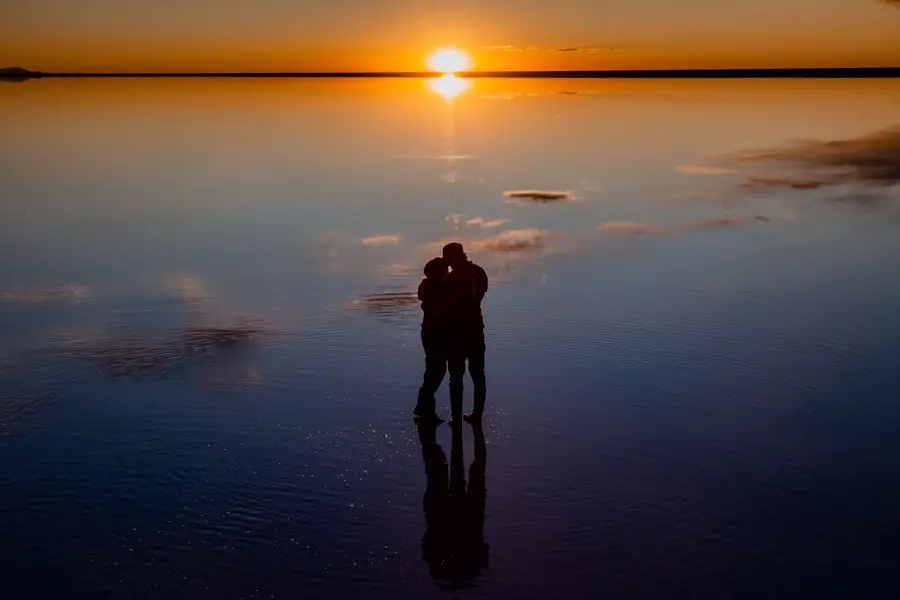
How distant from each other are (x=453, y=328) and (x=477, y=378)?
0.58 metres

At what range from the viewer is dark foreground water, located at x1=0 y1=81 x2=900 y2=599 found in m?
8.41

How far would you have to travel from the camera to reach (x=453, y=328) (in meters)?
11.7

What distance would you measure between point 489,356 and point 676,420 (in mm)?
3151

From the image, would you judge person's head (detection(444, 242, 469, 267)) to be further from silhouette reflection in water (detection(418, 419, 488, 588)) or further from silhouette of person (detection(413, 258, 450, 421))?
silhouette reflection in water (detection(418, 419, 488, 588))

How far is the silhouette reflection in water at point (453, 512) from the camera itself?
27.2ft

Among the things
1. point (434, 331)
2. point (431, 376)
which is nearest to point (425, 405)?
point (431, 376)

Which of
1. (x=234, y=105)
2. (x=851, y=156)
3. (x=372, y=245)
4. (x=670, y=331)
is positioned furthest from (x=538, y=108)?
(x=670, y=331)

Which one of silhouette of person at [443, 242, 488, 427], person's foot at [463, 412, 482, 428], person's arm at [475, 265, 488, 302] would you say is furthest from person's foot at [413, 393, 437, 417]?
person's arm at [475, 265, 488, 302]

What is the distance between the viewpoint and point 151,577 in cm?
Result: 812

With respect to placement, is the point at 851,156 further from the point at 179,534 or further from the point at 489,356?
the point at 179,534

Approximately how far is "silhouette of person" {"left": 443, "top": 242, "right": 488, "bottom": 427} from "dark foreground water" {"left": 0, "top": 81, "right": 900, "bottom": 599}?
1.44 ft

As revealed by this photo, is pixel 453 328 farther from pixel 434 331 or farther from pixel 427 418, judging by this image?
pixel 427 418

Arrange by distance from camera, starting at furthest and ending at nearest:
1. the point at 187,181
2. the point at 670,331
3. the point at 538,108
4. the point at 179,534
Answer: the point at 538,108 < the point at 187,181 < the point at 670,331 < the point at 179,534

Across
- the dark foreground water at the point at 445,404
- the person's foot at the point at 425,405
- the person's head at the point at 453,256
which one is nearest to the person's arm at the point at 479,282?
the person's head at the point at 453,256
